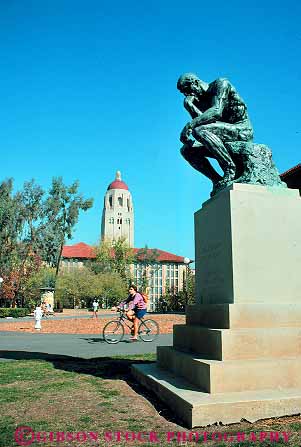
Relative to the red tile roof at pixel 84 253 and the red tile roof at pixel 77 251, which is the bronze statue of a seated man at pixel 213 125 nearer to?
the red tile roof at pixel 84 253

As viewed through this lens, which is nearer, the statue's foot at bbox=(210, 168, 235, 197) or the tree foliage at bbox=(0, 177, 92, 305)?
the statue's foot at bbox=(210, 168, 235, 197)

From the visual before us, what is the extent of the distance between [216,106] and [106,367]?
4.58 m

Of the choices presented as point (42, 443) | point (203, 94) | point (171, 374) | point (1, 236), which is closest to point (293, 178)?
point (203, 94)

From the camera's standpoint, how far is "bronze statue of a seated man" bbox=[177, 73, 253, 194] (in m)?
5.52

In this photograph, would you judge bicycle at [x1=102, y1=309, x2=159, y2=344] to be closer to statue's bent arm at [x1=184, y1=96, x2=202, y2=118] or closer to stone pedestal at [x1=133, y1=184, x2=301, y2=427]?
stone pedestal at [x1=133, y1=184, x2=301, y2=427]

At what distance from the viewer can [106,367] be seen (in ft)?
23.6

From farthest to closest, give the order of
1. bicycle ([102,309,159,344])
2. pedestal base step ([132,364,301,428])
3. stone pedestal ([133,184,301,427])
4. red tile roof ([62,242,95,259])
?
red tile roof ([62,242,95,259]) → bicycle ([102,309,159,344]) → stone pedestal ([133,184,301,427]) → pedestal base step ([132,364,301,428])

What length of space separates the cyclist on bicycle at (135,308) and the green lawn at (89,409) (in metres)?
5.51

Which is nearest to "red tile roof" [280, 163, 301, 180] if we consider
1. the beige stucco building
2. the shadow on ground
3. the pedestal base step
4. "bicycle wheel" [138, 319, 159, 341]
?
"bicycle wheel" [138, 319, 159, 341]

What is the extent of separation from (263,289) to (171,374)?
1490 millimetres

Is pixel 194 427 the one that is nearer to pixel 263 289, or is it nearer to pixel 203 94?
pixel 263 289

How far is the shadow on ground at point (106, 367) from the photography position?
4305 millimetres

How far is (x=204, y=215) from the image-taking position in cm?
561

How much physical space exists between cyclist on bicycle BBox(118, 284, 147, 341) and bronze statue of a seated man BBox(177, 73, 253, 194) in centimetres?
698
